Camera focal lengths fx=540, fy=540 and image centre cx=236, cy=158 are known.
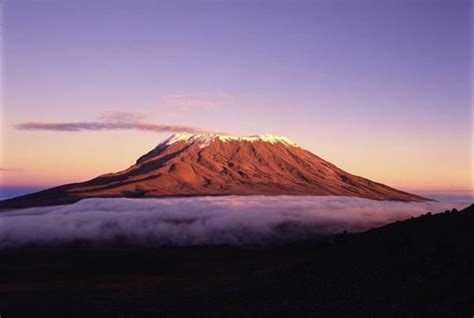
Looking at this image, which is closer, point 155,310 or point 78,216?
point 155,310

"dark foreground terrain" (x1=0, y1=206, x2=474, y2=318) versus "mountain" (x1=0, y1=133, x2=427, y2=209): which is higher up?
"mountain" (x1=0, y1=133, x2=427, y2=209)

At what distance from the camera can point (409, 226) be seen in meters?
33.1

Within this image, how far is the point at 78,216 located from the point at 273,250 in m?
42.3

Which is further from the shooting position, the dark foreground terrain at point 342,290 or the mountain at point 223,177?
the mountain at point 223,177

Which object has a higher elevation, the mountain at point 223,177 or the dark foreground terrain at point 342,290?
the mountain at point 223,177

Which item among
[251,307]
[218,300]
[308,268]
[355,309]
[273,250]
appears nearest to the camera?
[355,309]

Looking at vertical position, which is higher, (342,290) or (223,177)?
(223,177)

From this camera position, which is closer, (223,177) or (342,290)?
(342,290)

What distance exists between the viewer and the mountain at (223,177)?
146625 mm

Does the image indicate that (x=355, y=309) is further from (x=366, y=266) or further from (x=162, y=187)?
(x=162, y=187)

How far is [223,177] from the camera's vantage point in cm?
16488

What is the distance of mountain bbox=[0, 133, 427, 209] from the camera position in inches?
5773

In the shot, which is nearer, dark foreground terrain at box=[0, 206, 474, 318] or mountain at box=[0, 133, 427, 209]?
dark foreground terrain at box=[0, 206, 474, 318]

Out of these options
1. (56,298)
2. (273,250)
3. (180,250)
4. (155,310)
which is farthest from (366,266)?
(180,250)
